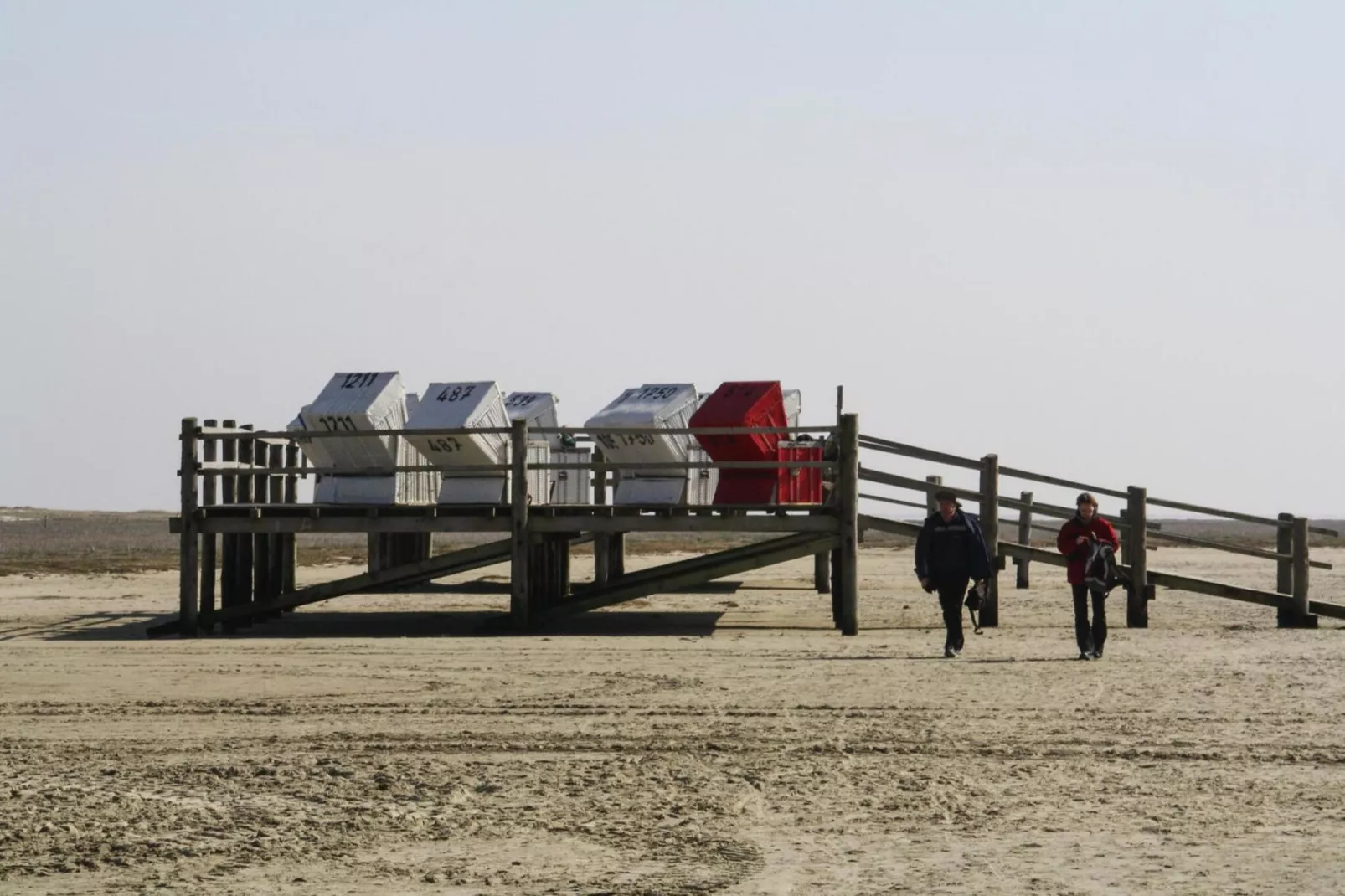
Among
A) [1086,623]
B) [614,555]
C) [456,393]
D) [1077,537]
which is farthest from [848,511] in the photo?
[614,555]

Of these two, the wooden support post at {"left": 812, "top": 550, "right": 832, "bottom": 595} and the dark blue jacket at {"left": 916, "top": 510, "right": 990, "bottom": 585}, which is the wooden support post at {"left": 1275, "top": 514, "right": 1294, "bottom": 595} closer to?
the dark blue jacket at {"left": 916, "top": 510, "right": 990, "bottom": 585}

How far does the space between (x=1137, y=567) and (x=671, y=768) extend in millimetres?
11745

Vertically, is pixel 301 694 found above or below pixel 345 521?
below

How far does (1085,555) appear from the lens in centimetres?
1594

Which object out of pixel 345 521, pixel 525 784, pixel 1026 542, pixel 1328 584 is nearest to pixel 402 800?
pixel 525 784

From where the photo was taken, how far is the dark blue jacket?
16.3 m

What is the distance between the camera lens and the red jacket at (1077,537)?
627 inches

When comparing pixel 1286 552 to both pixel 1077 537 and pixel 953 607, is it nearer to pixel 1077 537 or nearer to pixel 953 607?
pixel 1077 537

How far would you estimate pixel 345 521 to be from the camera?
20062 millimetres

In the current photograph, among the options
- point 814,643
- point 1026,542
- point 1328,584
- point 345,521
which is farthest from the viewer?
point 1328,584

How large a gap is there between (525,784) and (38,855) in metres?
2.49

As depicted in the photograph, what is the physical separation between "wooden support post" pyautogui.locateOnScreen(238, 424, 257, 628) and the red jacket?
388 inches

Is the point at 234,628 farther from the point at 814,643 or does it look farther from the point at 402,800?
the point at 402,800

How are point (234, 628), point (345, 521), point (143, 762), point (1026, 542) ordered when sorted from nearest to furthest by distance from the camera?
point (143, 762), point (345, 521), point (234, 628), point (1026, 542)
